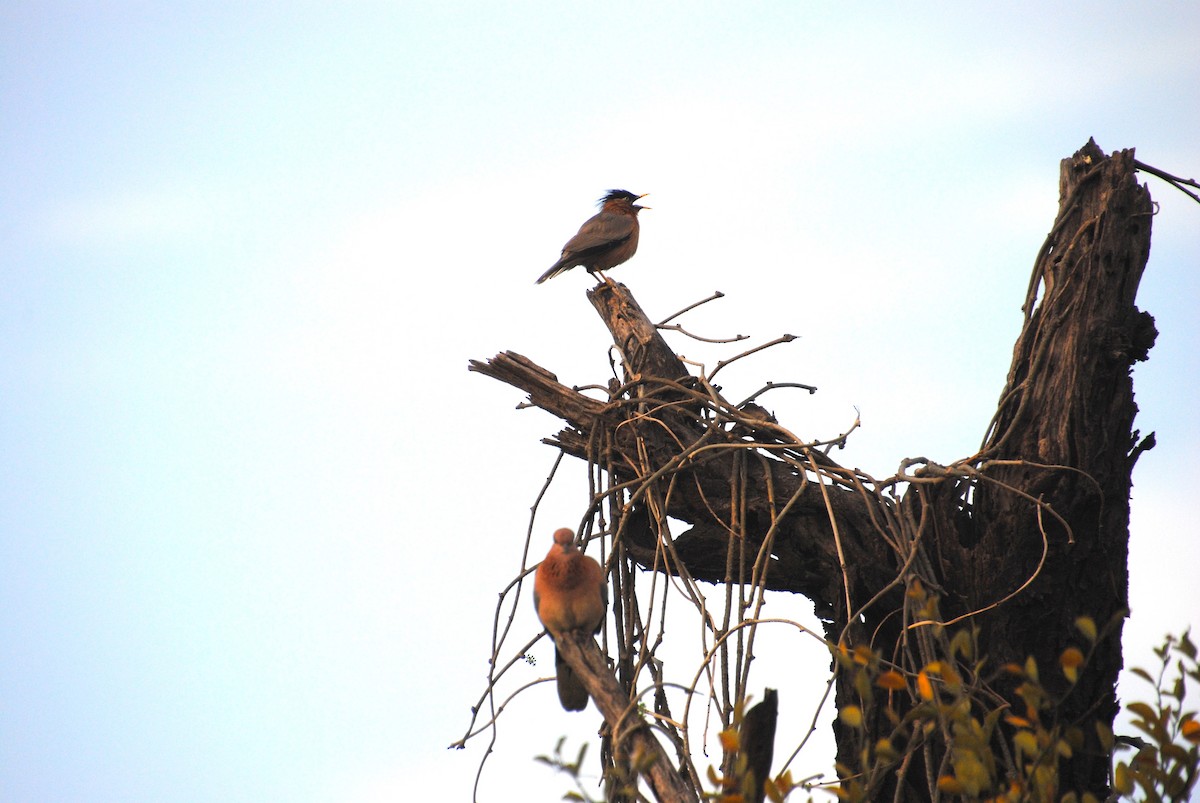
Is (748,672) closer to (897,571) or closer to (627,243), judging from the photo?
(897,571)

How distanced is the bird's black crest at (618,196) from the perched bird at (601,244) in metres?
0.39

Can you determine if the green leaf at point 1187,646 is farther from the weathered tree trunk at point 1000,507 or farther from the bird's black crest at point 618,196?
the bird's black crest at point 618,196

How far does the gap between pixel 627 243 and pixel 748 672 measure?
470 centimetres

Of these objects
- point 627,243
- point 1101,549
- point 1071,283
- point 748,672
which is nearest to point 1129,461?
point 1101,549

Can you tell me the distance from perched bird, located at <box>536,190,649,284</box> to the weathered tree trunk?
327cm

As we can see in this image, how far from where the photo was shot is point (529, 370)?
4727mm

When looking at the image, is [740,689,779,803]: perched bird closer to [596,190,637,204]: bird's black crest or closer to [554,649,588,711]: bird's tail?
[554,649,588,711]: bird's tail

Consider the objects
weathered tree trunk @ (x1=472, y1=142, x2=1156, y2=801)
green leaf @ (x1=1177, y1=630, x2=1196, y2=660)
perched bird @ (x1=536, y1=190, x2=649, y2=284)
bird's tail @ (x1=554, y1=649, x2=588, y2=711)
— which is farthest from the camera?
perched bird @ (x1=536, y1=190, x2=649, y2=284)

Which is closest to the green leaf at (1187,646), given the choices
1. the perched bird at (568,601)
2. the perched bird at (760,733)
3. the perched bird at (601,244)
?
the perched bird at (760,733)

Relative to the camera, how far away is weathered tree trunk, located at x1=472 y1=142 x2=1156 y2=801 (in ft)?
13.1

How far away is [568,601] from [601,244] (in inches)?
173

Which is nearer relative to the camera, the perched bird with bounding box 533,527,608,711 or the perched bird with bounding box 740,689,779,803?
the perched bird with bounding box 740,689,779,803

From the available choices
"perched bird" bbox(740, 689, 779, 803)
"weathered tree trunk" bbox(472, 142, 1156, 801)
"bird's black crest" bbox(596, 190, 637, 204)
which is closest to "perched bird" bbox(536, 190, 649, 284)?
"bird's black crest" bbox(596, 190, 637, 204)

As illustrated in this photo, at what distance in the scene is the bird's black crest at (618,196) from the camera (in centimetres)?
872
